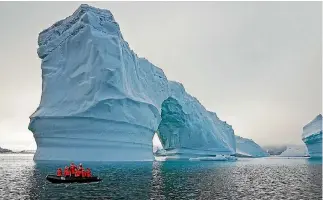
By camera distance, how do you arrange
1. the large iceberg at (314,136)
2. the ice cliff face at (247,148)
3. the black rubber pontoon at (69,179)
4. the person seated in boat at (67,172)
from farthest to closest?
1. the ice cliff face at (247,148)
2. the large iceberg at (314,136)
3. the person seated in boat at (67,172)
4. the black rubber pontoon at (69,179)

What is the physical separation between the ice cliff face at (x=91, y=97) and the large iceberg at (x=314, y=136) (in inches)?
1647

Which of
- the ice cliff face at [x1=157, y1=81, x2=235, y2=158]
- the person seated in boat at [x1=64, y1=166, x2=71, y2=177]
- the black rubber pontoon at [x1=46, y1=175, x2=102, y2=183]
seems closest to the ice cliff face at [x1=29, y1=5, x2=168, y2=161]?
the ice cliff face at [x1=157, y1=81, x2=235, y2=158]

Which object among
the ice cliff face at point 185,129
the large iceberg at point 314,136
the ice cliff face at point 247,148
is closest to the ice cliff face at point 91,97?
the ice cliff face at point 185,129

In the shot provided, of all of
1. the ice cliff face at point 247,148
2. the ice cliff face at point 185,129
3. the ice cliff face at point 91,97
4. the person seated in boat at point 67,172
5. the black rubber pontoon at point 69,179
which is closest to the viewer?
→ the black rubber pontoon at point 69,179

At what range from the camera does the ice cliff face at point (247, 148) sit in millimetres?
107438

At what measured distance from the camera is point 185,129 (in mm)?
60781

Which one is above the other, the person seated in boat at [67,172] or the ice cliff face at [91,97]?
the ice cliff face at [91,97]

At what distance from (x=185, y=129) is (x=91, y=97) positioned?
2320 cm

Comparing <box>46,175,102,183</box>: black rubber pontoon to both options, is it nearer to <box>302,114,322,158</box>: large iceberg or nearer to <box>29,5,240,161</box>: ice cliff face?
<box>29,5,240,161</box>: ice cliff face

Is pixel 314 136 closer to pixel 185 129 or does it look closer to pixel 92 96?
pixel 185 129

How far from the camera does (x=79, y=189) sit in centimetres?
1998

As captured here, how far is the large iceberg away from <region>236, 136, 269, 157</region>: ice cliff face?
86.4 feet

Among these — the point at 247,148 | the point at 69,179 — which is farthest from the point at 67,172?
the point at 247,148

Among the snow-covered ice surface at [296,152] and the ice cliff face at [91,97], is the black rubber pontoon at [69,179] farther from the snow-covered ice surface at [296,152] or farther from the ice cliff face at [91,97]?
the snow-covered ice surface at [296,152]
